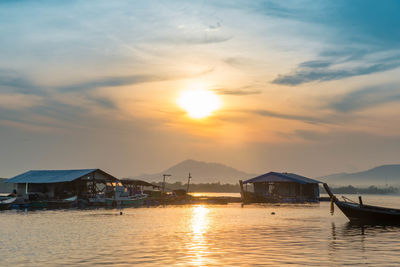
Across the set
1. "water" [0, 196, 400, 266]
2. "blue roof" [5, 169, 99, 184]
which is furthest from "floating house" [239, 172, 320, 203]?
"water" [0, 196, 400, 266]

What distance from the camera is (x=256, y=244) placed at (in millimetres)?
27078

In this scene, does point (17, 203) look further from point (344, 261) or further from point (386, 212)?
point (344, 261)

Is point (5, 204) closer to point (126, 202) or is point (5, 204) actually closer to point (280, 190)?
point (126, 202)

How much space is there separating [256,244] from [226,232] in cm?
722

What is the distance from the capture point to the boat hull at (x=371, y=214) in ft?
125

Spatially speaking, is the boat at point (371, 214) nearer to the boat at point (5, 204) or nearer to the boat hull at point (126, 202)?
the boat hull at point (126, 202)

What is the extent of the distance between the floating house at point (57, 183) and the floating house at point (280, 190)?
27026mm

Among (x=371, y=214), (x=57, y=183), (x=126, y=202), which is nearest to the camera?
(x=371, y=214)

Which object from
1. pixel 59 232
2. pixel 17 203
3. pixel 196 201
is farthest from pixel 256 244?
pixel 196 201

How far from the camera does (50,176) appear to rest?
77062 millimetres

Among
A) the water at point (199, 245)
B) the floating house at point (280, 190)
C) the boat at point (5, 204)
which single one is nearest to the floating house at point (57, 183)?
the boat at point (5, 204)

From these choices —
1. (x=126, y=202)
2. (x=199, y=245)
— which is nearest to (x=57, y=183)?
(x=126, y=202)

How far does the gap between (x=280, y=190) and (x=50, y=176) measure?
4378 centimetres

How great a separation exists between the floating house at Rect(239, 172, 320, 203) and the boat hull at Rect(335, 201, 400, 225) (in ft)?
149
